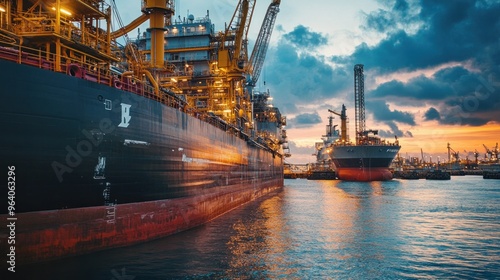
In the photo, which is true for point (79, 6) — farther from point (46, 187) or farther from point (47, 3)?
point (46, 187)

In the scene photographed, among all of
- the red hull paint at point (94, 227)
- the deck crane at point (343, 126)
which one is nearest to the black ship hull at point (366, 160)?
the deck crane at point (343, 126)

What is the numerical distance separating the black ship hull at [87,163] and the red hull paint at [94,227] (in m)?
0.03

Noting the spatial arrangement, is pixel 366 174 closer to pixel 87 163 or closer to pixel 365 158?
pixel 365 158

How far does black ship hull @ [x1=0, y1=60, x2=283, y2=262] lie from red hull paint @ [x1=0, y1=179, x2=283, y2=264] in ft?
0.10

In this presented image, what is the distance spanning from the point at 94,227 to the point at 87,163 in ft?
7.69

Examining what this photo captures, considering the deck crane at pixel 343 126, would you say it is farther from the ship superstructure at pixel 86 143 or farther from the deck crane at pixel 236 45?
the ship superstructure at pixel 86 143

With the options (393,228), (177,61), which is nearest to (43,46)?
(393,228)

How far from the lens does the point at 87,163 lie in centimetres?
1380

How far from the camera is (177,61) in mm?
46406

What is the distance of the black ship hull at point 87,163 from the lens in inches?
471

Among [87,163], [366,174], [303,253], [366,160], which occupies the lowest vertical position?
[303,253]

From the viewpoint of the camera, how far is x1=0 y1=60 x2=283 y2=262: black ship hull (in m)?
12.0

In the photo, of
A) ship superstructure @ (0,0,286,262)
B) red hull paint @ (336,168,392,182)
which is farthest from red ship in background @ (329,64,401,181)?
ship superstructure @ (0,0,286,262)

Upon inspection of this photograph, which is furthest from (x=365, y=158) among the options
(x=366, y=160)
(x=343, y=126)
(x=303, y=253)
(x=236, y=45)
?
(x=303, y=253)
